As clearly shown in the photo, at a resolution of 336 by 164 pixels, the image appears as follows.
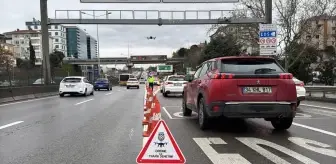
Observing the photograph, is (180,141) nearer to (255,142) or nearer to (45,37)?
(255,142)

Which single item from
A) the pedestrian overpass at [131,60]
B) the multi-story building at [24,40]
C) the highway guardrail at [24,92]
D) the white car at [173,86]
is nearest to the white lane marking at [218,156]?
the highway guardrail at [24,92]

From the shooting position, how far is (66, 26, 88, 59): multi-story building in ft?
506

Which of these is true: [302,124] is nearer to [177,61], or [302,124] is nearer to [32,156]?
[32,156]

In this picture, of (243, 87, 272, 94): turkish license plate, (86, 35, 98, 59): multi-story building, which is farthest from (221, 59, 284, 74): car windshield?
(86, 35, 98, 59): multi-story building

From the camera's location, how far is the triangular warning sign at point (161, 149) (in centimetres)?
490

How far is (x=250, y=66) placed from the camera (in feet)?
27.7

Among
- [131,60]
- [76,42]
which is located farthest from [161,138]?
[76,42]

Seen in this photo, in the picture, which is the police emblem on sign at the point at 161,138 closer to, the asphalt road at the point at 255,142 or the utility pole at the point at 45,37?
the asphalt road at the point at 255,142

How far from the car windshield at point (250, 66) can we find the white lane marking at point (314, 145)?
155 cm

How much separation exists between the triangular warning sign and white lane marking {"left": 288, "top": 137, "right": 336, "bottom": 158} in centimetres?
300

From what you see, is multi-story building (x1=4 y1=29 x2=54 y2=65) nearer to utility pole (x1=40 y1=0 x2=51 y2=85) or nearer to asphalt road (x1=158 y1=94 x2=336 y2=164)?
utility pole (x1=40 y1=0 x2=51 y2=85)

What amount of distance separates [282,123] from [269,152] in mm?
2678

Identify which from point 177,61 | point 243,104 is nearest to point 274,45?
point 243,104

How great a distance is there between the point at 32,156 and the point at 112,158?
4.49 feet
